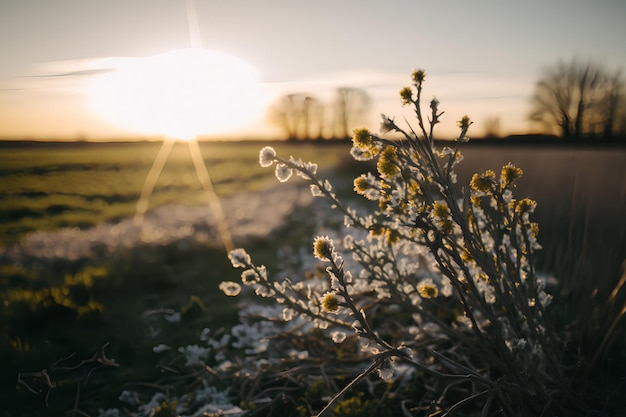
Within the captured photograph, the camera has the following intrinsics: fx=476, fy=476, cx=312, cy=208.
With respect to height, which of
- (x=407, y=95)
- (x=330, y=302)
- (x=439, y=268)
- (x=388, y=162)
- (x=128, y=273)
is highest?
(x=407, y=95)

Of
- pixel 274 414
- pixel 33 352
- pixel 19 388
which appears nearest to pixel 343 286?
pixel 274 414

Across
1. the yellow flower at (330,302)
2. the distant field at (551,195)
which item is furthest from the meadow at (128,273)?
the yellow flower at (330,302)

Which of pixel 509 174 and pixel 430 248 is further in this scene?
pixel 509 174

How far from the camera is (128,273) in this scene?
6.86m

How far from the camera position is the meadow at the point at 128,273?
13.9 ft

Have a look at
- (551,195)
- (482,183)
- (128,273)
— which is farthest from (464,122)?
(128,273)

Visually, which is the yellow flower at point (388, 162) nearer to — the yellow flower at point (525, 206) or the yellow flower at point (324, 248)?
the yellow flower at point (324, 248)

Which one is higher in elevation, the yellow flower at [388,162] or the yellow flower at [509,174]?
the yellow flower at [388,162]

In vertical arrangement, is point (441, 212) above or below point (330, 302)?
above

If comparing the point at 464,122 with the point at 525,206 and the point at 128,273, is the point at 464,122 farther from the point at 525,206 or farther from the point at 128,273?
the point at 128,273

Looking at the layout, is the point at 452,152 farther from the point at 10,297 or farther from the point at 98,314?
the point at 10,297

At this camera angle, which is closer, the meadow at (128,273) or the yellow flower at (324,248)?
the yellow flower at (324,248)

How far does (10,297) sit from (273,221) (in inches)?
294

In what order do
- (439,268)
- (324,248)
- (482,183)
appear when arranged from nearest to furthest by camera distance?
(324,248) < (482,183) < (439,268)
